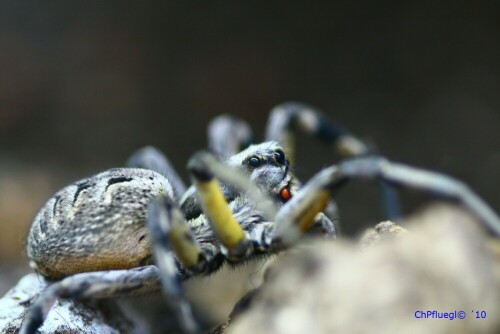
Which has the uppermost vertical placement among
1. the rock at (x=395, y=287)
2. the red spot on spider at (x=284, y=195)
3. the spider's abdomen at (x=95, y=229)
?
the red spot on spider at (x=284, y=195)

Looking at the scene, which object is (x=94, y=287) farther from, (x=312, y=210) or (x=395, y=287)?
(x=395, y=287)

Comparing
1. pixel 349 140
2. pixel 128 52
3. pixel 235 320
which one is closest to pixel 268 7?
pixel 128 52

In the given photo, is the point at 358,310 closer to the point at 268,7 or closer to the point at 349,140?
the point at 349,140

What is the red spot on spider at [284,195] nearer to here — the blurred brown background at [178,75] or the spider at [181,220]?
the spider at [181,220]

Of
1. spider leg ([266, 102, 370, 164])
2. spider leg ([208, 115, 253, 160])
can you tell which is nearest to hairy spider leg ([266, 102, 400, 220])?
spider leg ([266, 102, 370, 164])

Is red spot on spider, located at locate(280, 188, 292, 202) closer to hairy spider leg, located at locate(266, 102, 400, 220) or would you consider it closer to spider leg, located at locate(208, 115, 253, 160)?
hairy spider leg, located at locate(266, 102, 400, 220)

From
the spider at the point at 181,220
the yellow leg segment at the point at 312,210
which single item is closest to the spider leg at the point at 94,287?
the spider at the point at 181,220

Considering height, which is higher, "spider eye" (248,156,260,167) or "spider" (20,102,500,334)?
"spider eye" (248,156,260,167)
